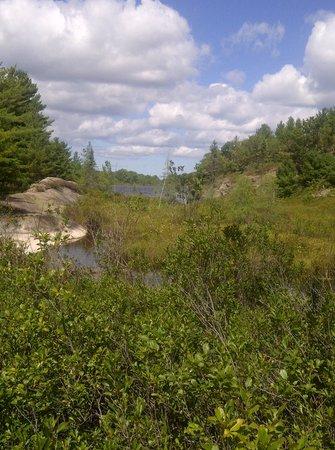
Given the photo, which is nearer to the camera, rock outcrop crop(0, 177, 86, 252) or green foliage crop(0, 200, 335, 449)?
green foliage crop(0, 200, 335, 449)

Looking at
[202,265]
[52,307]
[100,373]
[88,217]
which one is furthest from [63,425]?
[88,217]

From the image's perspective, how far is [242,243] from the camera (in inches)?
492

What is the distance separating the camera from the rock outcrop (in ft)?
94.9

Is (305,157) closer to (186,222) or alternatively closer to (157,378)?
(186,222)

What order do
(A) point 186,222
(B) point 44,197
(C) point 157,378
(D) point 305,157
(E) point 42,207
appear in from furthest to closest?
(D) point 305,157 < (B) point 44,197 < (E) point 42,207 < (A) point 186,222 < (C) point 157,378

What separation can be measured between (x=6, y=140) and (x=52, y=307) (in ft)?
89.3

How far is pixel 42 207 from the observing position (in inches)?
1299

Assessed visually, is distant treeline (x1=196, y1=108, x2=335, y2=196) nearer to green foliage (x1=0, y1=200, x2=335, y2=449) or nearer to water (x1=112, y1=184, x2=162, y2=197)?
water (x1=112, y1=184, x2=162, y2=197)

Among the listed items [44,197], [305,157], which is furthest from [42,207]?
[305,157]

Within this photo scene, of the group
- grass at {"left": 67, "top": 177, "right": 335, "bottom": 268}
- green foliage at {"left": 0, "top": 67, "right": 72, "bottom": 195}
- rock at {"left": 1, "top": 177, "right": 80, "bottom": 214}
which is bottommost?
grass at {"left": 67, "top": 177, "right": 335, "bottom": 268}

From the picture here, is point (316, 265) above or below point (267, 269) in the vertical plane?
below

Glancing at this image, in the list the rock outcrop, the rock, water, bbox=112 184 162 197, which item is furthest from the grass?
water, bbox=112 184 162 197

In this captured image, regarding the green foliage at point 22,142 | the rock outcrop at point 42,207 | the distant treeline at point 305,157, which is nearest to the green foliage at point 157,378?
the rock outcrop at point 42,207

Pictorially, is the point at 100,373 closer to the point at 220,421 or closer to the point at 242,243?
the point at 220,421
